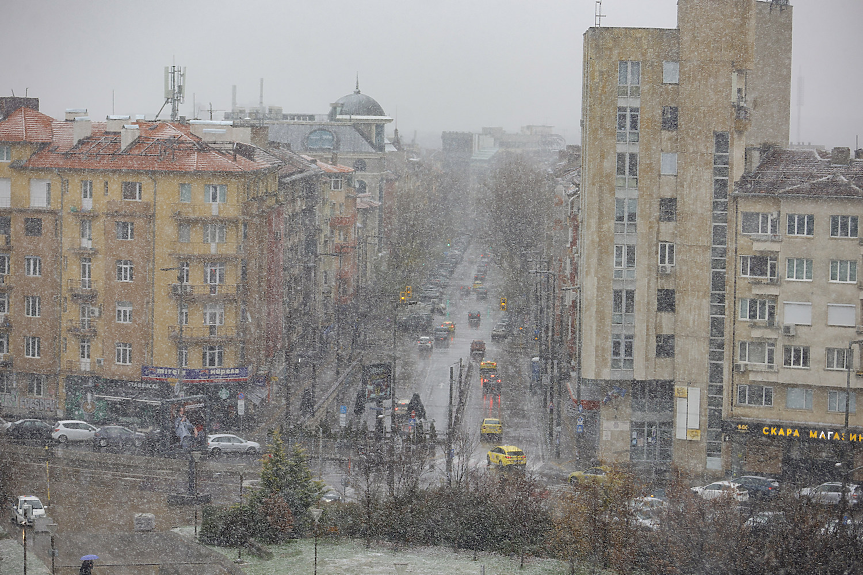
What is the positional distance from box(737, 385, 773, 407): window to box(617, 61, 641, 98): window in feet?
39.8

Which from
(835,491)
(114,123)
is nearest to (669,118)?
(835,491)

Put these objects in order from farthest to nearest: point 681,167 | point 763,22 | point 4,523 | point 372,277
Result: point 372,277 → point 763,22 → point 681,167 → point 4,523

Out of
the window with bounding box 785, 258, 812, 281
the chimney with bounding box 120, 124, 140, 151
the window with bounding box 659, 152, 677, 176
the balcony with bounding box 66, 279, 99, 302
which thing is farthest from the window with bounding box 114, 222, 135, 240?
the window with bounding box 785, 258, 812, 281

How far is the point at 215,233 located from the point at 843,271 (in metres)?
26.0

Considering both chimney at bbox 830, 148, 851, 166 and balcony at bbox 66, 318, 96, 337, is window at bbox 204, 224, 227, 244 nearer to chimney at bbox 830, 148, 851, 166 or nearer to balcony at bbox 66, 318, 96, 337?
balcony at bbox 66, 318, 96, 337

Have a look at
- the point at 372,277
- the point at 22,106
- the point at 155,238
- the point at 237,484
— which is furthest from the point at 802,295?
the point at 372,277

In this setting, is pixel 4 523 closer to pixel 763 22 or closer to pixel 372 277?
pixel 763 22

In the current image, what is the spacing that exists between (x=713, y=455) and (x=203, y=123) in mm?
27779

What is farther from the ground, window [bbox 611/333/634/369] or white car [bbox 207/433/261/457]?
window [bbox 611/333/634/369]

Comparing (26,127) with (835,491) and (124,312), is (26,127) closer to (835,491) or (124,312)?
(124,312)

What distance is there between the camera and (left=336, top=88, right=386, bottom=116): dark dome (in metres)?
111

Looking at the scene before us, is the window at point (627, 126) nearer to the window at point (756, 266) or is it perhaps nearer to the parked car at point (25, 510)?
the window at point (756, 266)

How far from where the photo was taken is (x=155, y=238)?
48.4m

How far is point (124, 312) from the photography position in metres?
49.1
